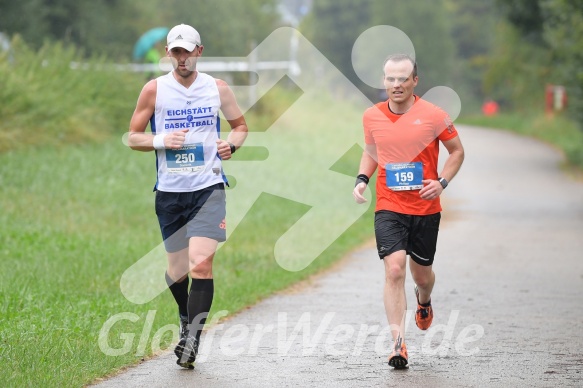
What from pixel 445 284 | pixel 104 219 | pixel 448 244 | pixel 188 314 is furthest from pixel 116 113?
pixel 188 314

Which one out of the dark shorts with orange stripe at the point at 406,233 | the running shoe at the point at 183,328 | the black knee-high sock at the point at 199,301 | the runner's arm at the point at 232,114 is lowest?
the running shoe at the point at 183,328

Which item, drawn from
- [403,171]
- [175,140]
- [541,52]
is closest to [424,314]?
[403,171]

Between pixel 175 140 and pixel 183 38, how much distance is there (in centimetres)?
66

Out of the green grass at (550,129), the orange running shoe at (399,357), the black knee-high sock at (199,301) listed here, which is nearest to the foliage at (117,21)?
the green grass at (550,129)

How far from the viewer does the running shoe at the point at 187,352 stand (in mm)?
7363

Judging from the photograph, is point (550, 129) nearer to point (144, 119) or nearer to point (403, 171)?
point (403, 171)

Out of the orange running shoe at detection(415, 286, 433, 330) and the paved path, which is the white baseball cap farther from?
the orange running shoe at detection(415, 286, 433, 330)

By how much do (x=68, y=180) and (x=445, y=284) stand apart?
24.3 feet

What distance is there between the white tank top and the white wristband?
0.09 metres

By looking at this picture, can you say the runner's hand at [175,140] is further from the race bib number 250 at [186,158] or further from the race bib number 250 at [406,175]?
the race bib number 250 at [406,175]

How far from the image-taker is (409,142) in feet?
25.4

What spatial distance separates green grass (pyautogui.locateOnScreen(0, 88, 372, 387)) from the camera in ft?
25.3

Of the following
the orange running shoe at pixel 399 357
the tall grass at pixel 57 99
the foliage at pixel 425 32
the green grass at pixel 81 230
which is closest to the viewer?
the orange running shoe at pixel 399 357

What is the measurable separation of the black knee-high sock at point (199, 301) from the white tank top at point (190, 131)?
635mm
